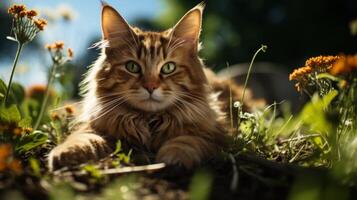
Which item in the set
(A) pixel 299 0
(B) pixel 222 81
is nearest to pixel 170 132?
(B) pixel 222 81

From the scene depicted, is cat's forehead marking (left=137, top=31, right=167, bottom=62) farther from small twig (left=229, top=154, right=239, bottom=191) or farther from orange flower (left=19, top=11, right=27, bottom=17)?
small twig (left=229, top=154, right=239, bottom=191)

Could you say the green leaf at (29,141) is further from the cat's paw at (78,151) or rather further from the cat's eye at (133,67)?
the cat's eye at (133,67)

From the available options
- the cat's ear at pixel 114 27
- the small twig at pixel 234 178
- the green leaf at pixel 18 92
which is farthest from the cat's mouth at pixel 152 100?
the green leaf at pixel 18 92

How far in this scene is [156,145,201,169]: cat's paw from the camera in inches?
75.6

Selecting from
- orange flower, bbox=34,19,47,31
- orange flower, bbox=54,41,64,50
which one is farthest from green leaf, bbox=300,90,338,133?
orange flower, bbox=54,41,64,50

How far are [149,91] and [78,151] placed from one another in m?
0.55

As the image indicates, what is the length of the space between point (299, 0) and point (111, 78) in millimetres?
12050

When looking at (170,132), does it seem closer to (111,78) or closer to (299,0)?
(111,78)

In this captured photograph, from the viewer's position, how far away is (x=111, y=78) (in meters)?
2.57

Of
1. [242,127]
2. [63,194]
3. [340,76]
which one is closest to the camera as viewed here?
[63,194]

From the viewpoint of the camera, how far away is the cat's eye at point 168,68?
8.40 ft

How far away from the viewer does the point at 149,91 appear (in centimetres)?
239

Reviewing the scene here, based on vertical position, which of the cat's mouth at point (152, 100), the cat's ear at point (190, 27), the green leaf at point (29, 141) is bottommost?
the green leaf at point (29, 141)

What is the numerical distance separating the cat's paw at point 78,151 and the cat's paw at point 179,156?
1.06 ft
